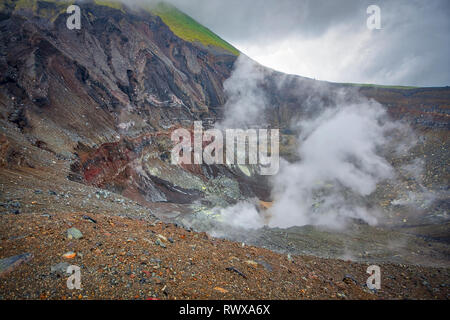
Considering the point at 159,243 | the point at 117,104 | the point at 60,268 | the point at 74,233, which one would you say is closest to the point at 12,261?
the point at 60,268

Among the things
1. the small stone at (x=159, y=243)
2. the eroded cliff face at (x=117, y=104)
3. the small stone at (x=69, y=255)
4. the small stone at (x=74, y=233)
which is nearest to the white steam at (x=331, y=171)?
the eroded cliff face at (x=117, y=104)

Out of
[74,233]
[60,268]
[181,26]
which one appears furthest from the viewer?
[181,26]

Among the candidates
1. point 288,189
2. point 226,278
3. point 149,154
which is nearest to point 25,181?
point 226,278

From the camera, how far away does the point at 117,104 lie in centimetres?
2408

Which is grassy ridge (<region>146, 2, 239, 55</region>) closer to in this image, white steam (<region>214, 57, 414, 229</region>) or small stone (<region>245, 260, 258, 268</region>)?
white steam (<region>214, 57, 414, 229</region>)

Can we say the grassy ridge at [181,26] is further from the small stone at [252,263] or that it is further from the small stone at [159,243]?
the small stone at [252,263]

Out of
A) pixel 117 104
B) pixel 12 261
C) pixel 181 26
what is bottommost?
pixel 12 261

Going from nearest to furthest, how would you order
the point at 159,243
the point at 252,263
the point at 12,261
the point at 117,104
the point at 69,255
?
the point at 12,261 < the point at 69,255 < the point at 159,243 < the point at 252,263 < the point at 117,104

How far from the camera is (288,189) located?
1117 inches

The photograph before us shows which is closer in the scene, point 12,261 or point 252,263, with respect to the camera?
point 12,261

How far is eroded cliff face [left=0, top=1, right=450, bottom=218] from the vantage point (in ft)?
50.8

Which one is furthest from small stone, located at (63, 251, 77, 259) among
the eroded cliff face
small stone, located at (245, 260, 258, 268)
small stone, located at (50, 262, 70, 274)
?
the eroded cliff face

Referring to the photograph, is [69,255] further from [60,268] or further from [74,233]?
[74,233]

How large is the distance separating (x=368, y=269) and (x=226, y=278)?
27.2 feet
